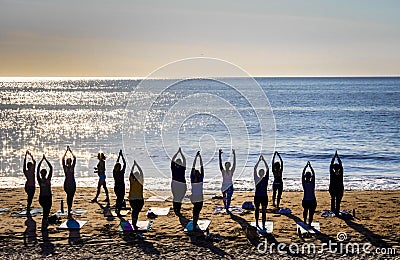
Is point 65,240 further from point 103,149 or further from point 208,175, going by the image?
point 103,149

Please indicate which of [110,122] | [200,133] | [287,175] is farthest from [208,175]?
[110,122]

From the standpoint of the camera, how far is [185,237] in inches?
566

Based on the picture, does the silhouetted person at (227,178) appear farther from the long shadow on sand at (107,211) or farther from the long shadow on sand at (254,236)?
the long shadow on sand at (107,211)

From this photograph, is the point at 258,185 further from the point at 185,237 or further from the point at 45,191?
the point at 45,191

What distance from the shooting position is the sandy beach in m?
13.0

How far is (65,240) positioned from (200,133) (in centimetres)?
5039

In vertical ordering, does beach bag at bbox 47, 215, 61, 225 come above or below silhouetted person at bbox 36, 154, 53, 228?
below

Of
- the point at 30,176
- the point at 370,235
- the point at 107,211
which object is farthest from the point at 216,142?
the point at 370,235

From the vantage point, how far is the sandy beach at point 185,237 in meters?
13.0

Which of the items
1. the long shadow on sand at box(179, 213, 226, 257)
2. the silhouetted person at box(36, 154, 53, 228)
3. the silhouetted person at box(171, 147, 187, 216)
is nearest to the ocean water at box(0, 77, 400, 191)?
the silhouetted person at box(171, 147, 187, 216)

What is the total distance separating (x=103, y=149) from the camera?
48.9 metres

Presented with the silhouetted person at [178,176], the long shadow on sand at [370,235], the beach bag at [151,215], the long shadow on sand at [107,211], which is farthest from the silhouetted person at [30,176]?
the long shadow on sand at [370,235]

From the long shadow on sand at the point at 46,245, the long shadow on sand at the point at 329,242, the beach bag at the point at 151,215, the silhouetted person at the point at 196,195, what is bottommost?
the long shadow on sand at the point at 329,242

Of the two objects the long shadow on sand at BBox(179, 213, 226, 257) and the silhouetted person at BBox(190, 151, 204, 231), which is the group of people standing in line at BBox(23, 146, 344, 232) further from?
the long shadow on sand at BBox(179, 213, 226, 257)
